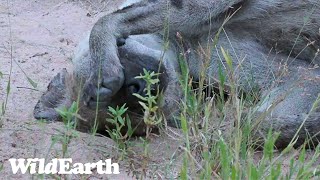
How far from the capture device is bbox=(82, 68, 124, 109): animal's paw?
12.5 ft

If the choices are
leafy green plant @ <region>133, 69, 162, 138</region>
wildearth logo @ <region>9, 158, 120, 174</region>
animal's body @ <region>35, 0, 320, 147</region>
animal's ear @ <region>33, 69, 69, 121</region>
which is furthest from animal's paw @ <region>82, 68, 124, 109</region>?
animal's ear @ <region>33, 69, 69, 121</region>

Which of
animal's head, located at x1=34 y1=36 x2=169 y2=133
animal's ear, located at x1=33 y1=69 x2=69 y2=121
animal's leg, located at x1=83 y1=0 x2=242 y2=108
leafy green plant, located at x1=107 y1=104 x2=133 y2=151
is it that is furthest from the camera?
animal's ear, located at x1=33 y1=69 x2=69 y2=121

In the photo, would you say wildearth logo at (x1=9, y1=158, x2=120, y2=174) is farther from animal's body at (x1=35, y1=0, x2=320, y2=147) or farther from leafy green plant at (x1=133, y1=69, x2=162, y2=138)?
animal's body at (x1=35, y1=0, x2=320, y2=147)

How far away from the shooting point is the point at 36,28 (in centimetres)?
605

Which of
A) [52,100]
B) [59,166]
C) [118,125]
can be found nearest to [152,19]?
[118,125]

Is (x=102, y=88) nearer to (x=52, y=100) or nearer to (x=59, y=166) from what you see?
(x=59, y=166)

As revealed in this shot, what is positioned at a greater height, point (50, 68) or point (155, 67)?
point (155, 67)

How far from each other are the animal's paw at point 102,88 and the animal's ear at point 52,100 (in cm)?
50

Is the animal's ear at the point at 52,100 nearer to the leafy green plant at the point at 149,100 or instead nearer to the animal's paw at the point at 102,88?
the animal's paw at the point at 102,88

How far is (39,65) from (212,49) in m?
1.60

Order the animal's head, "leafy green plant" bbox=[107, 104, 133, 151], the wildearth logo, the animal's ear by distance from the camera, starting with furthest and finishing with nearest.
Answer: the animal's ear → the animal's head → "leafy green plant" bbox=[107, 104, 133, 151] → the wildearth logo

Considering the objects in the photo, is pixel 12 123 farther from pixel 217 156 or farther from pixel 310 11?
pixel 310 11

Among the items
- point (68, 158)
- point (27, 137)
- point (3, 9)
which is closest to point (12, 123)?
point (27, 137)

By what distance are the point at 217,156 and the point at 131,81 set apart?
661 mm
